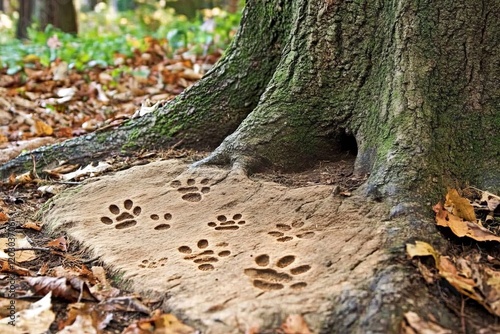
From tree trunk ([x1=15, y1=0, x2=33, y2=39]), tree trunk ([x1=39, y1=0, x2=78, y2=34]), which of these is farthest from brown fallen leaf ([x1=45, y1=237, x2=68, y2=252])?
tree trunk ([x1=15, y1=0, x2=33, y2=39])

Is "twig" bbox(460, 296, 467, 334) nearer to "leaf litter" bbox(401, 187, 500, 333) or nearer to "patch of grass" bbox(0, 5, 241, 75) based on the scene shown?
"leaf litter" bbox(401, 187, 500, 333)

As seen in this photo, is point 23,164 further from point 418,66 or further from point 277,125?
point 418,66

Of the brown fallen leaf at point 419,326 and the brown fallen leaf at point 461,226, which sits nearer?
the brown fallen leaf at point 419,326

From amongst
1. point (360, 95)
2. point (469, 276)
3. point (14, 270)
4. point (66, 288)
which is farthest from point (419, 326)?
point (14, 270)

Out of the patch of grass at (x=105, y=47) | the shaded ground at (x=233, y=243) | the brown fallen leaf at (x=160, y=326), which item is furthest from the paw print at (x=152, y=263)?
the patch of grass at (x=105, y=47)

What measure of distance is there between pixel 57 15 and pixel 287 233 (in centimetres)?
796

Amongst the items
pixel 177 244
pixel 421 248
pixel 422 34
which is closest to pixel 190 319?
pixel 177 244

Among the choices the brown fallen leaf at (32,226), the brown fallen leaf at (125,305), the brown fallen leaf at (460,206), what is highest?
the brown fallen leaf at (460,206)

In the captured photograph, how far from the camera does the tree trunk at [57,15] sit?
9164 mm

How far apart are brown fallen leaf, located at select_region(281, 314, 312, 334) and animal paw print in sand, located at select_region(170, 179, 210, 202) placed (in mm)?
1081

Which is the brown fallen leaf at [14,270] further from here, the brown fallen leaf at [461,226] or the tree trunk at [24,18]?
the tree trunk at [24,18]

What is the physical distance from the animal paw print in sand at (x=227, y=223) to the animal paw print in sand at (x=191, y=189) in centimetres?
25

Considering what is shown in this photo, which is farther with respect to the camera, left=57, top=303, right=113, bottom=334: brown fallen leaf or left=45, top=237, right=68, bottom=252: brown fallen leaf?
left=45, top=237, right=68, bottom=252: brown fallen leaf

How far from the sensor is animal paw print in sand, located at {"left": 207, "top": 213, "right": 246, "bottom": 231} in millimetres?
2547
